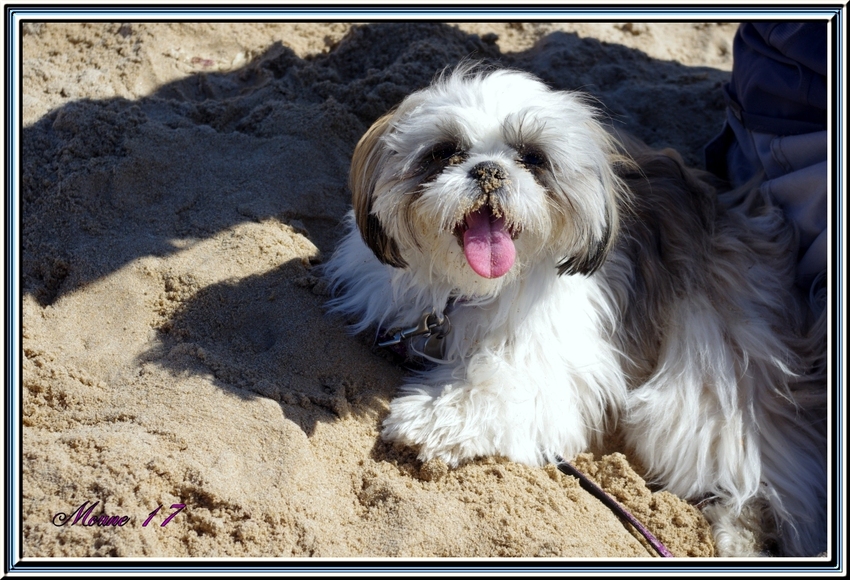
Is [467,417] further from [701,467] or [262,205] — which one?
Answer: [262,205]

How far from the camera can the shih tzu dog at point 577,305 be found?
2385 mm

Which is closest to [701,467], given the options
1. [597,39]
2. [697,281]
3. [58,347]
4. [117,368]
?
[697,281]

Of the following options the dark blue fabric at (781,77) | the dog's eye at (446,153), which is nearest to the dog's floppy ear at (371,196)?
the dog's eye at (446,153)

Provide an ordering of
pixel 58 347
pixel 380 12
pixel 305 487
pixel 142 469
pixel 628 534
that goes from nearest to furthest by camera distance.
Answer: pixel 142 469
pixel 305 487
pixel 628 534
pixel 58 347
pixel 380 12

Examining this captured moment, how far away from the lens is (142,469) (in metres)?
2.19

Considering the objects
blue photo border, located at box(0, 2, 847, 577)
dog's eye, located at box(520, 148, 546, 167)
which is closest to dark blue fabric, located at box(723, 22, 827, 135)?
blue photo border, located at box(0, 2, 847, 577)

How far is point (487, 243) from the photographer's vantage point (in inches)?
92.7

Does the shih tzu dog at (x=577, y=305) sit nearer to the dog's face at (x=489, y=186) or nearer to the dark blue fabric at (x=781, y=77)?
the dog's face at (x=489, y=186)

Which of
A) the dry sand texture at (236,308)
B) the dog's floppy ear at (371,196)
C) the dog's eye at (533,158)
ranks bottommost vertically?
the dry sand texture at (236,308)

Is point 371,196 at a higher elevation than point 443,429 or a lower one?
higher

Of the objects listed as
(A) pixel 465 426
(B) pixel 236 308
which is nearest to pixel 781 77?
(A) pixel 465 426

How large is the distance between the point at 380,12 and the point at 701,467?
2.25 m

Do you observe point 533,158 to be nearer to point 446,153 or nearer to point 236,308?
point 446,153

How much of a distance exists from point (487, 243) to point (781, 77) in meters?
1.72
